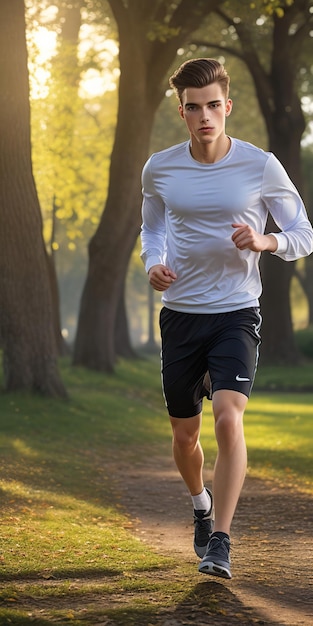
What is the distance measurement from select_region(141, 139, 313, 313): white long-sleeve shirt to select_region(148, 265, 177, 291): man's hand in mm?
117

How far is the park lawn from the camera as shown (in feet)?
18.7

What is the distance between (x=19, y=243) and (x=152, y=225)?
9470mm

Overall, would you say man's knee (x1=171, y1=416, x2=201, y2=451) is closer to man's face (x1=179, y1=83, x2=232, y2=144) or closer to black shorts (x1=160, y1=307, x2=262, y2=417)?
black shorts (x1=160, y1=307, x2=262, y2=417)

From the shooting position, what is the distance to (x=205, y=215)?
6047 mm

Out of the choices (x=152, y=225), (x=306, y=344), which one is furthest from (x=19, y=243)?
(x=306, y=344)

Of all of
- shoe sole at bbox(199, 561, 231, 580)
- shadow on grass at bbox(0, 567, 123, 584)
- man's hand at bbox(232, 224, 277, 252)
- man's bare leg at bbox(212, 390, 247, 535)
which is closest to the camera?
shoe sole at bbox(199, 561, 231, 580)

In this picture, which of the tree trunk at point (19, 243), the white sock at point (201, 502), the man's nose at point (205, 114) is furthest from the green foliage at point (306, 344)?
the man's nose at point (205, 114)

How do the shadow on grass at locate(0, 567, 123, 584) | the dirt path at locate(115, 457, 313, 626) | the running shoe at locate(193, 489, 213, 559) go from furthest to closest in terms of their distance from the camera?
the running shoe at locate(193, 489, 213, 559), the shadow on grass at locate(0, 567, 123, 584), the dirt path at locate(115, 457, 313, 626)

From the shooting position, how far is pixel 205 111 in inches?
237

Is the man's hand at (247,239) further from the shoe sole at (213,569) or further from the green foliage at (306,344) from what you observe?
the green foliage at (306,344)

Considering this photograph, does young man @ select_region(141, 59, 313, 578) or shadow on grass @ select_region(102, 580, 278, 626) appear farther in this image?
young man @ select_region(141, 59, 313, 578)

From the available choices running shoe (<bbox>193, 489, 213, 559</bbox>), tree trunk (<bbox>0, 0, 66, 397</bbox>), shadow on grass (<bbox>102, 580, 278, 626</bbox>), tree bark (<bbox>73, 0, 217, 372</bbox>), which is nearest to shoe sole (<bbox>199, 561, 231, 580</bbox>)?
shadow on grass (<bbox>102, 580, 278, 626</bbox>)

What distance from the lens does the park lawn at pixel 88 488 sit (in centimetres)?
571

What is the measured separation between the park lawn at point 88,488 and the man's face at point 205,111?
227 cm
